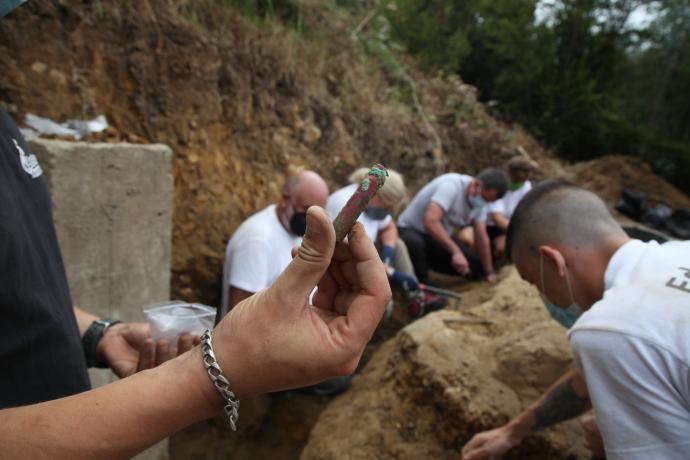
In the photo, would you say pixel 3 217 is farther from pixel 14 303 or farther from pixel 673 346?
pixel 673 346

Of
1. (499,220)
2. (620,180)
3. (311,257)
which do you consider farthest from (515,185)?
(620,180)

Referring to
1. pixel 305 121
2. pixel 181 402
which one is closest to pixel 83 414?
pixel 181 402

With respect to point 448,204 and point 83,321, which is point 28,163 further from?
point 448,204

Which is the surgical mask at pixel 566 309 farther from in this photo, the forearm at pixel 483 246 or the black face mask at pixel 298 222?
the forearm at pixel 483 246

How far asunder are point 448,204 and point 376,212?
3.76ft

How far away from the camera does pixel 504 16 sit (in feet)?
39.7

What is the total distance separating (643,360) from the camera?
3.79 ft

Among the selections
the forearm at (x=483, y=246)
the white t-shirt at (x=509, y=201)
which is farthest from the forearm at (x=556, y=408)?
the white t-shirt at (x=509, y=201)

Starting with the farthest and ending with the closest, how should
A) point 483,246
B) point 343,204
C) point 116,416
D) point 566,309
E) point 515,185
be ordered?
point 515,185 < point 483,246 < point 343,204 < point 566,309 < point 116,416

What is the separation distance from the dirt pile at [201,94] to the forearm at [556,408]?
2269 mm

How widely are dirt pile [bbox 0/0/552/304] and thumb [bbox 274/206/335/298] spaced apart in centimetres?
254

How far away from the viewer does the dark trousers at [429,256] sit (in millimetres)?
4613

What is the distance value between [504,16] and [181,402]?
13.6m

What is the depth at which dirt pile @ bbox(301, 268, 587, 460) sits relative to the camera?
2293 millimetres
